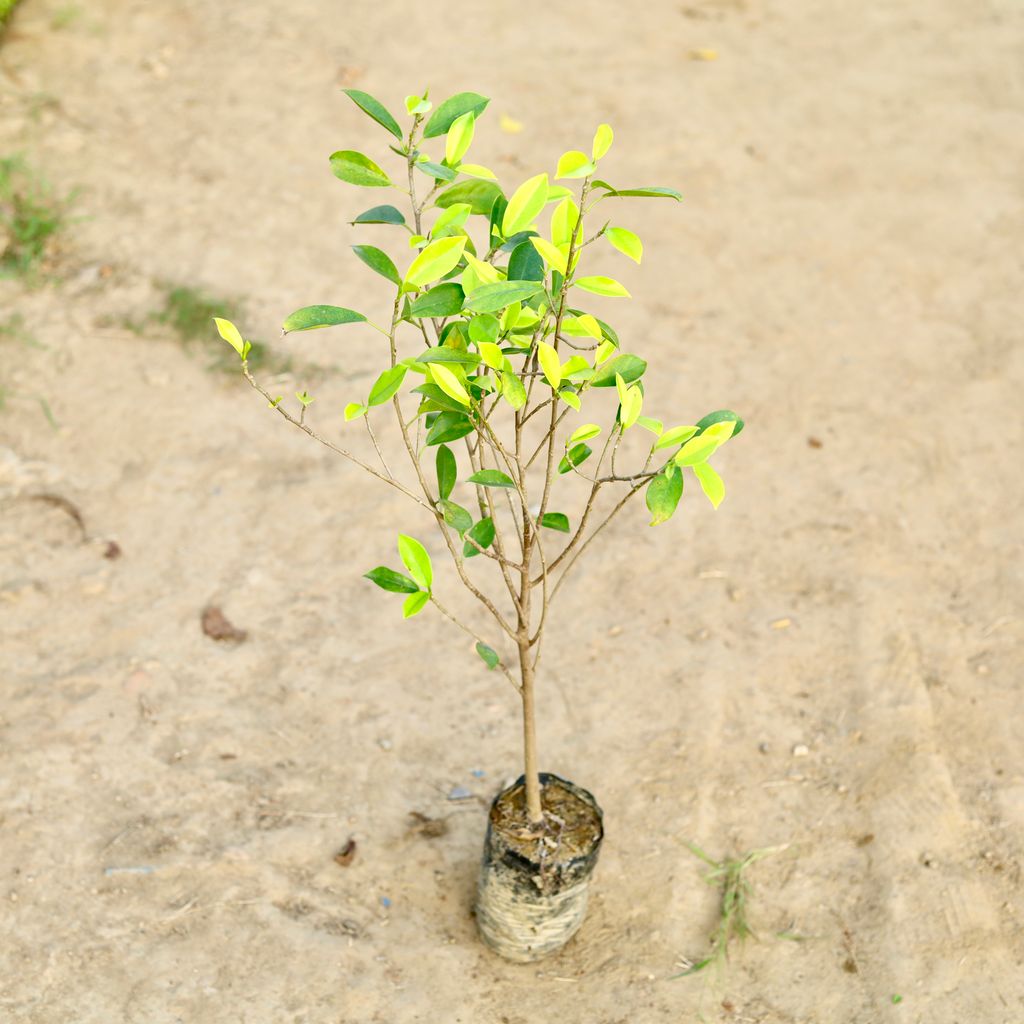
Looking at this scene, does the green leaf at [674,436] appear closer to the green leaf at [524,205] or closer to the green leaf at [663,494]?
the green leaf at [663,494]

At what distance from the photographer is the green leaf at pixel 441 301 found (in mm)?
1827

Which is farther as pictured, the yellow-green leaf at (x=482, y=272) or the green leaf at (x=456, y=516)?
the green leaf at (x=456, y=516)

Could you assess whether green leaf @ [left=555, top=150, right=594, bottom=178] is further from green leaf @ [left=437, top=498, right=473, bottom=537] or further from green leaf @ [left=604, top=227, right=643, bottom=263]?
green leaf @ [left=437, top=498, right=473, bottom=537]

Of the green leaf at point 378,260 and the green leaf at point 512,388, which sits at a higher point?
the green leaf at point 378,260

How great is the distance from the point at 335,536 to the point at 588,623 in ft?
2.58

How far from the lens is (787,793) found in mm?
2824

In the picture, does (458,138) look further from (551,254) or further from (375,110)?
(551,254)

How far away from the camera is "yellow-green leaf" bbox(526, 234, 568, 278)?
1.73 m

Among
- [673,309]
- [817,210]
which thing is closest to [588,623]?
[673,309]

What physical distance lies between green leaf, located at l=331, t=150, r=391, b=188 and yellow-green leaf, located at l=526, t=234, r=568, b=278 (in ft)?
0.95

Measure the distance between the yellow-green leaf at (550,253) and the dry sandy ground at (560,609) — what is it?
148cm

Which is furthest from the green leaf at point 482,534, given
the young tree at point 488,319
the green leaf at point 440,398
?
the green leaf at point 440,398

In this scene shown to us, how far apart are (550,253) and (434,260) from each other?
168 millimetres

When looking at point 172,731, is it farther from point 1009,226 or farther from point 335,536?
point 1009,226
